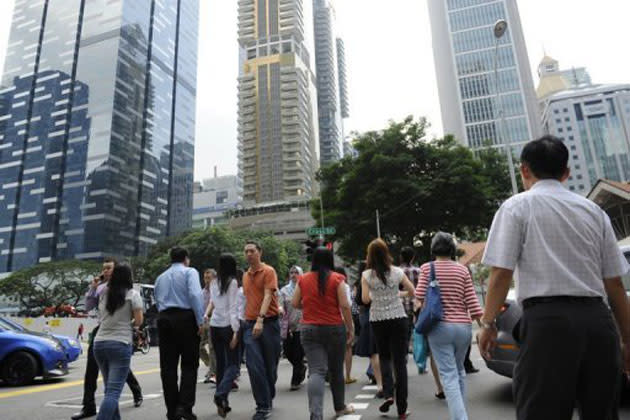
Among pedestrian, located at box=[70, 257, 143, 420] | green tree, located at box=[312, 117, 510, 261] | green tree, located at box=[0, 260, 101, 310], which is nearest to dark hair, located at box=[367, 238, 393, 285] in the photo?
pedestrian, located at box=[70, 257, 143, 420]

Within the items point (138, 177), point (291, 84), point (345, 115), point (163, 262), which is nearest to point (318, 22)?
point (345, 115)

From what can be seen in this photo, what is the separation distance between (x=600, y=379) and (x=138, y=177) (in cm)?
9821

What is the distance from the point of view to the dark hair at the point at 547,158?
227cm

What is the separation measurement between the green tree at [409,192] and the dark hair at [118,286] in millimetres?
18043

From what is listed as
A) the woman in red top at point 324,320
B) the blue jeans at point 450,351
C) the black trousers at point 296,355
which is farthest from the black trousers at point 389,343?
the black trousers at point 296,355

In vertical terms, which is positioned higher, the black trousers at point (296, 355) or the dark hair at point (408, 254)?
the dark hair at point (408, 254)

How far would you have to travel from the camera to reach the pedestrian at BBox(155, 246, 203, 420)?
184 inches

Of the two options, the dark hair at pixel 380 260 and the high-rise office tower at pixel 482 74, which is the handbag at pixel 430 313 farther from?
the high-rise office tower at pixel 482 74

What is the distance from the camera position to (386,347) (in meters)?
4.86

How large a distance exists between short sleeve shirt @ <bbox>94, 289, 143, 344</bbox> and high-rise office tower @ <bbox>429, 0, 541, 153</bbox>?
92866 millimetres

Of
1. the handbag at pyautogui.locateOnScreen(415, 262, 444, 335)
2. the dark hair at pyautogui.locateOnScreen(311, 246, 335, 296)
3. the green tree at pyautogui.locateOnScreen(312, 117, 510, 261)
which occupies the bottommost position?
the handbag at pyautogui.locateOnScreen(415, 262, 444, 335)

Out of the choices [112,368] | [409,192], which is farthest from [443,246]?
[409,192]

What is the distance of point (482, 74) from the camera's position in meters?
94.2

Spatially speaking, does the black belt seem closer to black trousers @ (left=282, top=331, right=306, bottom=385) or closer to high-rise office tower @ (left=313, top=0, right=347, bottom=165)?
black trousers @ (left=282, top=331, right=306, bottom=385)
